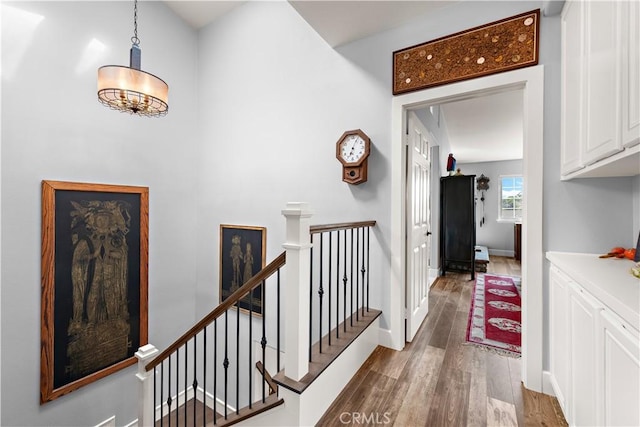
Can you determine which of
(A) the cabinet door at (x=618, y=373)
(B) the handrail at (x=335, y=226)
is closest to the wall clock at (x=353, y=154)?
(B) the handrail at (x=335, y=226)

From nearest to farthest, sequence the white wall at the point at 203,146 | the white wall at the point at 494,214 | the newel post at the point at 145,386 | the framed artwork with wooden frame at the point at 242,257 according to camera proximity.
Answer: the white wall at the point at 203,146, the newel post at the point at 145,386, the framed artwork with wooden frame at the point at 242,257, the white wall at the point at 494,214

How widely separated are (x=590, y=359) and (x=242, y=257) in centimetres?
310

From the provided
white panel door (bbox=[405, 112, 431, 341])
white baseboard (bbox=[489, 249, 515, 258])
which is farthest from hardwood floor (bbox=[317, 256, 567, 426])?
white baseboard (bbox=[489, 249, 515, 258])

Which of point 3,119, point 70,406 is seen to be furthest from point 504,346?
point 3,119

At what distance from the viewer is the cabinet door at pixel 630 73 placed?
970mm

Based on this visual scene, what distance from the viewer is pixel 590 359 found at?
1.10 metres

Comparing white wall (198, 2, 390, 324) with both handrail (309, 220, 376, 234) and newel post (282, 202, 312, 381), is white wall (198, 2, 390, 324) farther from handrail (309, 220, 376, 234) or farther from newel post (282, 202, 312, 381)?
newel post (282, 202, 312, 381)

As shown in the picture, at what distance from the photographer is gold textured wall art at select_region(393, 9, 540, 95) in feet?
5.94

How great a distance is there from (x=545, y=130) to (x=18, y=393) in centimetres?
469

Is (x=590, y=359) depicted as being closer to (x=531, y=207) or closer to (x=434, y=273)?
(x=531, y=207)

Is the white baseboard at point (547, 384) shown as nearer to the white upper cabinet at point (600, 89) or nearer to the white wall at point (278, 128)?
the white wall at point (278, 128)

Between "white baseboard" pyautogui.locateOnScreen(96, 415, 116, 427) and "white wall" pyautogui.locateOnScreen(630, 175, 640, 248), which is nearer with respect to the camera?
"white wall" pyautogui.locateOnScreen(630, 175, 640, 248)

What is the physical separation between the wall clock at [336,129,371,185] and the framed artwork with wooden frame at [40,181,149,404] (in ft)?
8.32

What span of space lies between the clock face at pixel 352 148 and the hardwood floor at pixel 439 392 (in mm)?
1640
